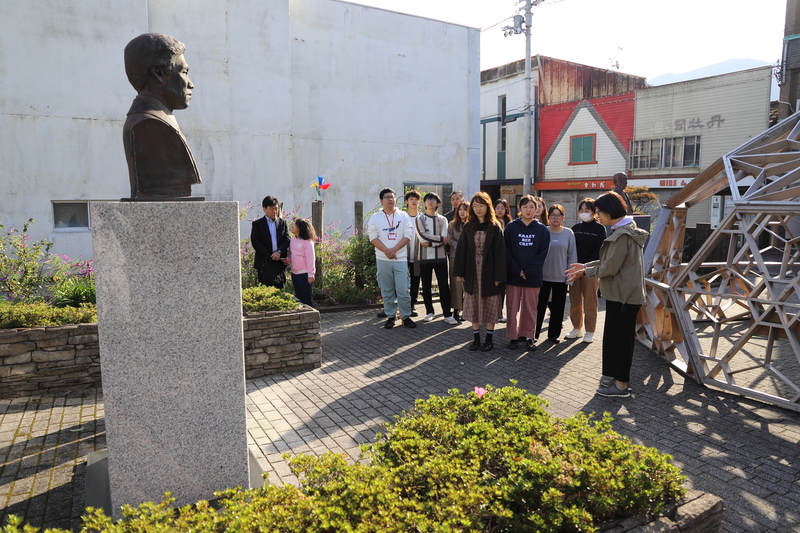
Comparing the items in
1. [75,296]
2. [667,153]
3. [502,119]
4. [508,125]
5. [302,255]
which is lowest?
[75,296]

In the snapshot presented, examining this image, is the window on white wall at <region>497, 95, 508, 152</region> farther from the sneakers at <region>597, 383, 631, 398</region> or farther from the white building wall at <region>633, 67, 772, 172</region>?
the sneakers at <region>597, 383, 631, 398</region>

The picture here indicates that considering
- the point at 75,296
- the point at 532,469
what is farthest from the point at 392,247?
the point at 532,469

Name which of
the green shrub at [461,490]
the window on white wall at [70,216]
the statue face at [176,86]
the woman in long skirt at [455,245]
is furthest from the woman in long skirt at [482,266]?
the window on white wall at [70,216]

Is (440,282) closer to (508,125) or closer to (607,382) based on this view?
(607,382)

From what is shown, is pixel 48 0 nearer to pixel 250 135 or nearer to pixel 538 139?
pixel 250 135

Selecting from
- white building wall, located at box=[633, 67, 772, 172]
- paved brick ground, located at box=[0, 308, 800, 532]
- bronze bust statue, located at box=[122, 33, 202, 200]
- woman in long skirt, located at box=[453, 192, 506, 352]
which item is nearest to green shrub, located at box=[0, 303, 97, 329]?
paved brick ground, located at box=[0, 308, 800, 532]

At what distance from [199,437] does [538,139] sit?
3007cm

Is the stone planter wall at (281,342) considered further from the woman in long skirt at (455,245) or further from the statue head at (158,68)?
the statue head at (158,68)

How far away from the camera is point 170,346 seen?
333cm

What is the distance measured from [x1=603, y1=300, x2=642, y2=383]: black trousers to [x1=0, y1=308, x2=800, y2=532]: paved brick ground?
1.02 feet

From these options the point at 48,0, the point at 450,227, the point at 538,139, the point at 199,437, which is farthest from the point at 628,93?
the point at 199,437

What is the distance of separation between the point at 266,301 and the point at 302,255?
4.53 ft

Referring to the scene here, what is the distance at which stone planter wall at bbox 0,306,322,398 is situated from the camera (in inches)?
221

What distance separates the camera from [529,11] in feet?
78.0
